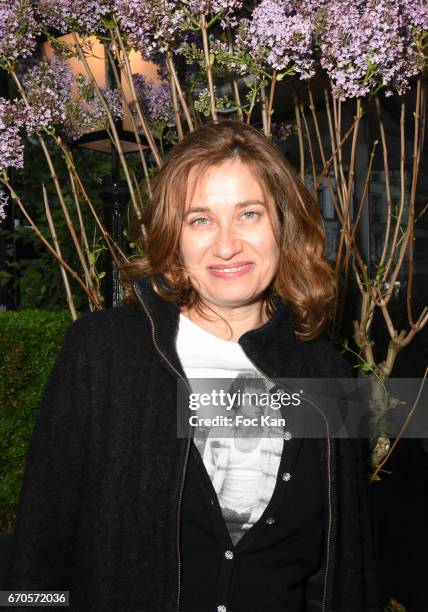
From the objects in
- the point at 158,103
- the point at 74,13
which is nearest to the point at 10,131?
the point at 74,13

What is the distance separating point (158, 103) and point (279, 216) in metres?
1.14

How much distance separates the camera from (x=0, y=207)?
2.40 metres

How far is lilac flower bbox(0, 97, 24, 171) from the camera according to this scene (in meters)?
2.27

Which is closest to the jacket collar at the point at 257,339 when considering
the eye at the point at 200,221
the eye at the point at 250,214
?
the eye at the point at 200,221

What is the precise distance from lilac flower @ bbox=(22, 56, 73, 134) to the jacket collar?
87 centimetres

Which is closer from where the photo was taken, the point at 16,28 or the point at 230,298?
the point at 230,298

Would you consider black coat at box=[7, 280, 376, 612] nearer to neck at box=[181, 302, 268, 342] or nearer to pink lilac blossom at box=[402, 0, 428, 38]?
neck at box=[181, 302, 268, 342]

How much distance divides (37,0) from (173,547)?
199cm

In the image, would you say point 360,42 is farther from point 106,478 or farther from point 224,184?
point 106,478

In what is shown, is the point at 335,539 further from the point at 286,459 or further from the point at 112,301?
the point at 112,301

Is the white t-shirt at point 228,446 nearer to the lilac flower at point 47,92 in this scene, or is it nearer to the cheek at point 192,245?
the cheek at point 192,245

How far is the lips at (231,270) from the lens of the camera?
1.75 metres

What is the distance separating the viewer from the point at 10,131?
2279 millimetres

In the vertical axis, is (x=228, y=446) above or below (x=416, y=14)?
below
